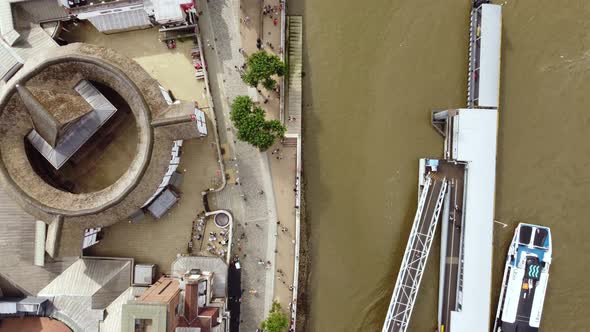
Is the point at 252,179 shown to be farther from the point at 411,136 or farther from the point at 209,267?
the point at 411,136

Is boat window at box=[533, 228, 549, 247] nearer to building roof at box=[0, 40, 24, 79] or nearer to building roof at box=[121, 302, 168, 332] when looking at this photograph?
building roof at box=[121, 302, 168, 332]

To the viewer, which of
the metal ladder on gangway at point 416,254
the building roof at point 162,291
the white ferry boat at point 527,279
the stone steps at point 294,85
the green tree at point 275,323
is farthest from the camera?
the stone steps at point 294,85

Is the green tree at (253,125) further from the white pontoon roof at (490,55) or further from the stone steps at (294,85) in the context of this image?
the white pontoon roof at (490,55)

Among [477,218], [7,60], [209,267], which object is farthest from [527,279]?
[7,60]

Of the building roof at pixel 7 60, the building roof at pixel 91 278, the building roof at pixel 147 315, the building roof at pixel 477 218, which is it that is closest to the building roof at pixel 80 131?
the building roof at pixel 7 60

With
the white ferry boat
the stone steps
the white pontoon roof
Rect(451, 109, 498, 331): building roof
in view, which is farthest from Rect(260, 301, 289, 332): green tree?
the white pontoon roof

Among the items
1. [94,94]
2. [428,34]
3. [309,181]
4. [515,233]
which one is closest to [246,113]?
[309,181]

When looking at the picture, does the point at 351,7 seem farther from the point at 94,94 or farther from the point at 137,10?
the point at 94,94
